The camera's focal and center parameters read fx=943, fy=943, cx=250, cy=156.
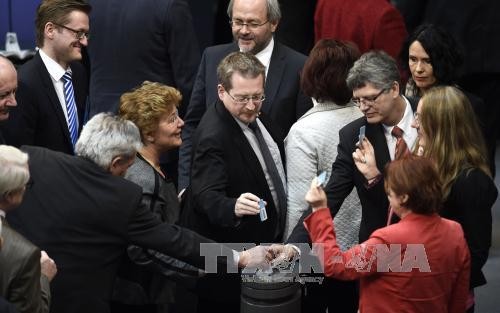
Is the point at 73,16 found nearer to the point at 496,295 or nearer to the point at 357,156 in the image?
the point at 357,156

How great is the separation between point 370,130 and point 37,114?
5.15ft

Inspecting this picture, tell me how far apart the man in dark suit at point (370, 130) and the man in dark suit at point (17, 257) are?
1.17 metres

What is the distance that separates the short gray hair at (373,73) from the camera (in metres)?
3.84

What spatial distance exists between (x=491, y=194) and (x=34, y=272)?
1638 mm

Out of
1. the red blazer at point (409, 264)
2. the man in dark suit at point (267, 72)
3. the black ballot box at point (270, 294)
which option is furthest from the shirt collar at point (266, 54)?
the red blazer at point (409, 264)

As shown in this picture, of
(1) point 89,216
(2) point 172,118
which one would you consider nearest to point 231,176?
(2) point 172,118

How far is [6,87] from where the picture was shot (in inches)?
157

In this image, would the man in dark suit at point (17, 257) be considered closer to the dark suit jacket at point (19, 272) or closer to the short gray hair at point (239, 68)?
the dark suit jacket at point (19, 272)

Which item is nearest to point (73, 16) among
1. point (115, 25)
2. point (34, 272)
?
point (115, 25)

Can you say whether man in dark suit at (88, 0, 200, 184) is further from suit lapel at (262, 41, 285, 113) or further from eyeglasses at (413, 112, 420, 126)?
eyeglasses at (413, 112, 420, 126)

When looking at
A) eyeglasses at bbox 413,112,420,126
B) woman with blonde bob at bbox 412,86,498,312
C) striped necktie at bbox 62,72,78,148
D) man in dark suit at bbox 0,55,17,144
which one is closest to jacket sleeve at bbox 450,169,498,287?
woman with blonde bob at bbox 412,86,498,312

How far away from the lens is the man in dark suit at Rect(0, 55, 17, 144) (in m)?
3.97

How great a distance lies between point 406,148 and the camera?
384 centimetres

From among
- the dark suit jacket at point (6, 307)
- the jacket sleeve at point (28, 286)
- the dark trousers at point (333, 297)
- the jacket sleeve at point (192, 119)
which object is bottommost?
the dark trousers at point (333, 297)
